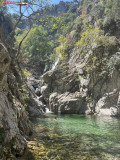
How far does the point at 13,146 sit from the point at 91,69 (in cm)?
2353

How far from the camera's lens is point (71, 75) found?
31.8 metres

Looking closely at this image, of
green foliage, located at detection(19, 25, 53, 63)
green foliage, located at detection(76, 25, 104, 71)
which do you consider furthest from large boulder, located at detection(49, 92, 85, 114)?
green foliage, located at detection(19, 25, 53, 63)

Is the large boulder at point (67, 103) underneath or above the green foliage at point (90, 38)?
underneath

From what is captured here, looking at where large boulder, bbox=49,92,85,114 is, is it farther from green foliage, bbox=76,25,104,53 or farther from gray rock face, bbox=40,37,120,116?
green foliage, bbox=76,25,104,53

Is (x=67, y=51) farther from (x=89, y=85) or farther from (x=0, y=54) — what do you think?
(x=0, y=54)

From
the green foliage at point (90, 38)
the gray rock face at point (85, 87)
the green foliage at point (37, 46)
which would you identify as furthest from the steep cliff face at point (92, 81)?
the green foliage at point (37, 46)

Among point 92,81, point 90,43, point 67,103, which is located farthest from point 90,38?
point 67,103

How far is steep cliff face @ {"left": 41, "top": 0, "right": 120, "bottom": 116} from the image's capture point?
Answer: 24867 mm

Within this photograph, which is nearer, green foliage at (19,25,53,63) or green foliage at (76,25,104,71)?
green foliage at (76,25,104,71)

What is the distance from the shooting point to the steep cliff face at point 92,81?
24867mm

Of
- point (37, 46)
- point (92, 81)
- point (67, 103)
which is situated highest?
point (37, 46)

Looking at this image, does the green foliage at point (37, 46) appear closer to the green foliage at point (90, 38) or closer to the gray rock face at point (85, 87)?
the gray rock face at point (85, 87)

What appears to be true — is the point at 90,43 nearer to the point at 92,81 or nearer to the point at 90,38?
the point at 90,38

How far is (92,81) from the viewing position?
90.2 feet
